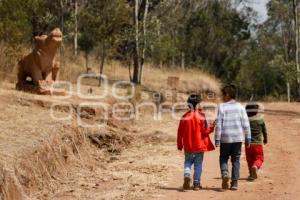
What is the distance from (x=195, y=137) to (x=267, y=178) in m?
1.71

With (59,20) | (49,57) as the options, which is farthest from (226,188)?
(59,20)

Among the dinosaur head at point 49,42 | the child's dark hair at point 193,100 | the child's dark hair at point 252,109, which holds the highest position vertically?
the dinosaur head at point 49,42

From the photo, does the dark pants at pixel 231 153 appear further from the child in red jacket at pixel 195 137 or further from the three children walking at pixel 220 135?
the child in red jacket at pixel 195 137

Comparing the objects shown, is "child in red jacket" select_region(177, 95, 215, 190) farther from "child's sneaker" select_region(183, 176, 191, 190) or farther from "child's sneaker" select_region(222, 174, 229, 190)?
"child's sneaker" select_region(222, 174, 229, 190)

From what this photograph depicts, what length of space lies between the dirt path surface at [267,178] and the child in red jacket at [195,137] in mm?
336

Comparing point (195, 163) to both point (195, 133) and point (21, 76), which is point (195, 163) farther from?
point (21, 76)

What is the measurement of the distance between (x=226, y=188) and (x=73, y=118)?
520 cm

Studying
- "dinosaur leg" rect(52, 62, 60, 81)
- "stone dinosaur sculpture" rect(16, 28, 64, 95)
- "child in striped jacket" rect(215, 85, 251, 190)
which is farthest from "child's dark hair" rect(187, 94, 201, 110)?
"dinosaur leg" rect(52, 62, 60, 81)

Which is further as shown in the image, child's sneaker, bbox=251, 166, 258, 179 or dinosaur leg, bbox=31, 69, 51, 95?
dinosaur leg, bbox=31, 69, 51, 95

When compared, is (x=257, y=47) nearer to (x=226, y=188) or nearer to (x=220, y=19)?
(x=220, y=19)

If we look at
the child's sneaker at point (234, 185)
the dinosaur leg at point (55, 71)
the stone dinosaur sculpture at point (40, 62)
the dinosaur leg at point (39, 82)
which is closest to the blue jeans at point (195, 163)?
the child's sneaker at point (234, 185)

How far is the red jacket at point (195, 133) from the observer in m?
9.30

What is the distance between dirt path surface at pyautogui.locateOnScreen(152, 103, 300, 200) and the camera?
8.88 meters

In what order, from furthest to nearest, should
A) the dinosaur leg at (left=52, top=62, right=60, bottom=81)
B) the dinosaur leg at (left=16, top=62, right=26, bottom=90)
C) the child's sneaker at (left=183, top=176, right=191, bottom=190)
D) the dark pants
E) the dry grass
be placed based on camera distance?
the dinosaur leg at (left=52, top=62, right=60, bottom=81) → the dinosaur leg at (left=16, top=62, right=26, bottom=90) → the dark pants → the child's sneaker at (left=183, top=176, right=191, bottom=190) → the dry grass
